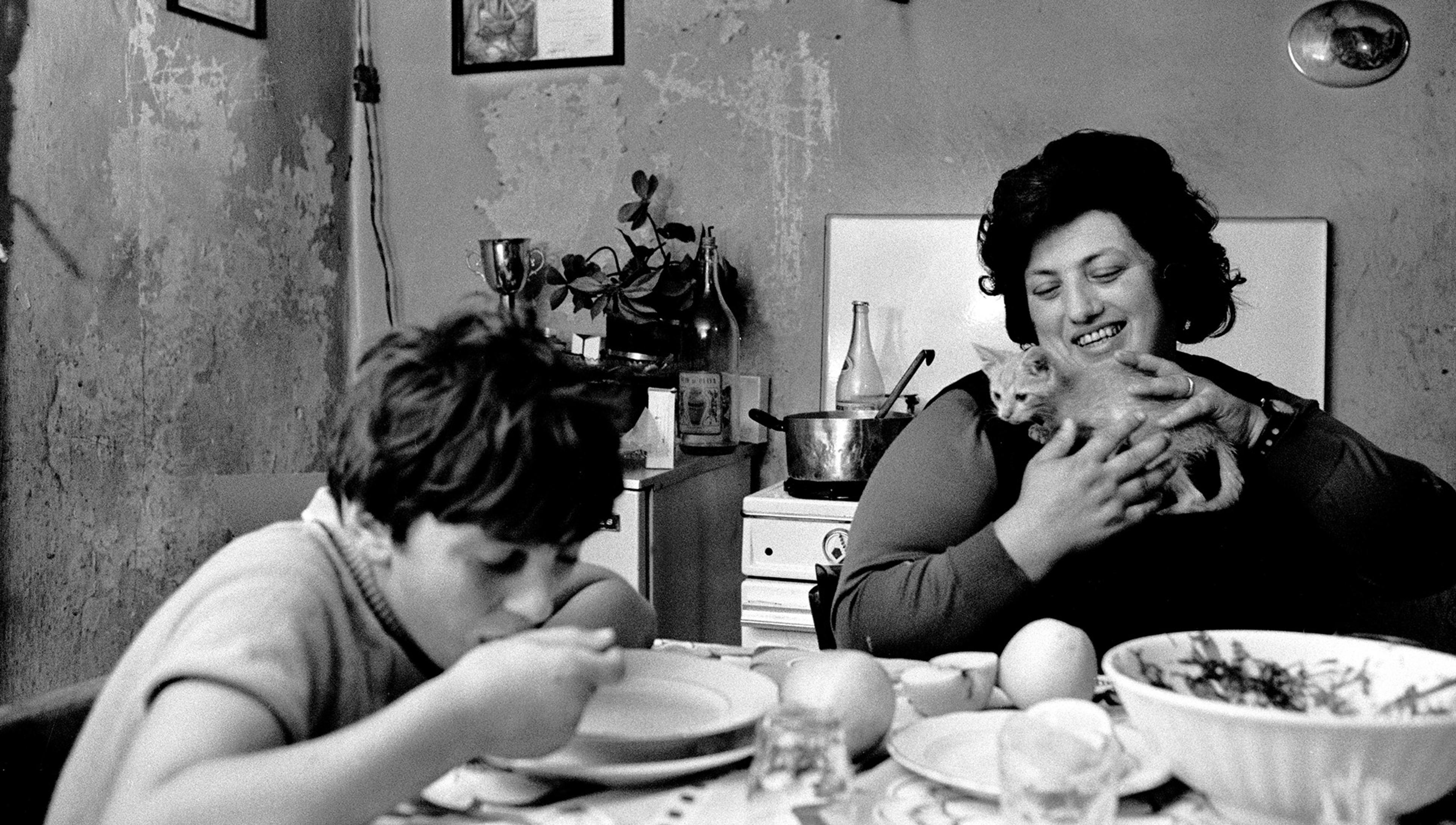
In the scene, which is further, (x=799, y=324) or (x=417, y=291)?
(x=417, y=291)

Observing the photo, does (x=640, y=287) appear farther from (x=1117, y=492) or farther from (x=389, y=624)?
(x=389, y=624)

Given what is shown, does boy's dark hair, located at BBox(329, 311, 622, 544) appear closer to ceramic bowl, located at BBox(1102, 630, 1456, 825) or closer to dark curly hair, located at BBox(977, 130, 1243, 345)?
ceramic bowl, located at BBox(1102, 630, 1456, 825)

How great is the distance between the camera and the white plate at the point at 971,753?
2.70 feet

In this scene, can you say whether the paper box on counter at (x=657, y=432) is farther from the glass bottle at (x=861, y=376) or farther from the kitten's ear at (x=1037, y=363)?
the kitten's ear at (x=1037, y=363)

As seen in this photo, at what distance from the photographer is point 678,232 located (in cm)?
300

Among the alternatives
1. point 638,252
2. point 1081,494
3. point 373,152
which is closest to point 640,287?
point 638,252

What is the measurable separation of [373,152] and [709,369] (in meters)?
1.17

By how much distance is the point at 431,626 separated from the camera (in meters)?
0.91

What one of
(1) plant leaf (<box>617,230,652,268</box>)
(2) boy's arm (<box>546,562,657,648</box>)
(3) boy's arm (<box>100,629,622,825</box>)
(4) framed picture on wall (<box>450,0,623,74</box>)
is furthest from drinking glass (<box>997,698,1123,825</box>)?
(4) framed picture on wall (<box>450,0,623,74</box>)

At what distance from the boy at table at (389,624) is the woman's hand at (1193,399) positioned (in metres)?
0.72

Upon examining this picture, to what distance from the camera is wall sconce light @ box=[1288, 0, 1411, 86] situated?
2635 mm

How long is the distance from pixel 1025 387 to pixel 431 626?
0.85m

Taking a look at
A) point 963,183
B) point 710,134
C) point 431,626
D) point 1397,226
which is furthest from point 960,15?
point 431,626

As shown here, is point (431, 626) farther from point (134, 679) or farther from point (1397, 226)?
point (1397, 226)
